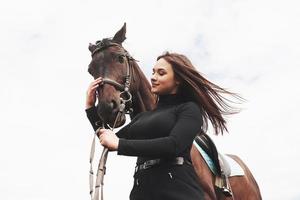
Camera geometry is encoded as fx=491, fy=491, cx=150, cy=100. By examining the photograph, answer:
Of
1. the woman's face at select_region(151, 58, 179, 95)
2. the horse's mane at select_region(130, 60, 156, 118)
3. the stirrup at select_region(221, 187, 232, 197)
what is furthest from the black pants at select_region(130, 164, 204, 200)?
the horse's mane at select_region(130, 60, 156, 118)

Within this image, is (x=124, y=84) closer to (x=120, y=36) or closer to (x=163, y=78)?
(x=120, y=36)

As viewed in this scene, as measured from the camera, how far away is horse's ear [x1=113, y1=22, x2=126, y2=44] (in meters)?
7.29

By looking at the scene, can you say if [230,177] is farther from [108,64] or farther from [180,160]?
[180,160]

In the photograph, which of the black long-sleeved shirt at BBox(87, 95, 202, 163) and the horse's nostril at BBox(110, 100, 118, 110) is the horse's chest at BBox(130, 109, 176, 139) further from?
the horse's nostril at BBox(110, 100, 118, 110)

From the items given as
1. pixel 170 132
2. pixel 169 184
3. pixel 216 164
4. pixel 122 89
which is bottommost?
pixel 169 184

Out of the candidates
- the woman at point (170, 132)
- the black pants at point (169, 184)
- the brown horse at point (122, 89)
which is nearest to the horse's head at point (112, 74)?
the brown horse at point (122, 89)

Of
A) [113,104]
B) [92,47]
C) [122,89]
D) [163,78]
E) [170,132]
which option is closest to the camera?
[170,132]

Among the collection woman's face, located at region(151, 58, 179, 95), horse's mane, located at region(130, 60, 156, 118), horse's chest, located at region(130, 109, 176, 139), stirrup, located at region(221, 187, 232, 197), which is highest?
horse's mane, located at region(130, 60, 156, 118)

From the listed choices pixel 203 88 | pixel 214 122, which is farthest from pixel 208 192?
pixel 203 88

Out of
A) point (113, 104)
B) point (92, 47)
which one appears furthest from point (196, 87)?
point (92, 47)

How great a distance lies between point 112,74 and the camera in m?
6.46

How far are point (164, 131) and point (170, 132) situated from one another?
3.5 inches

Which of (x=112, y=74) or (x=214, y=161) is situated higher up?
(x=112, y=74)

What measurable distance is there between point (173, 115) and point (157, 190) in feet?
1.99
